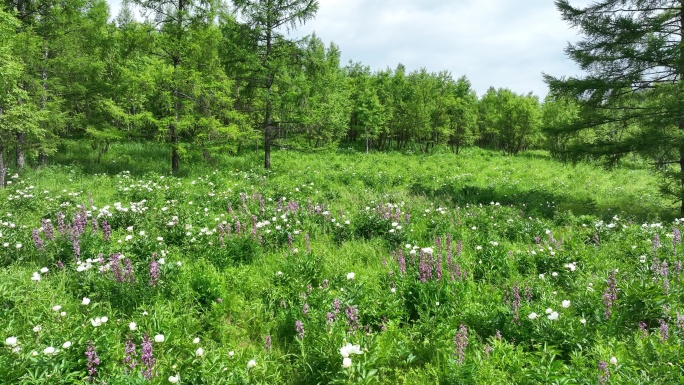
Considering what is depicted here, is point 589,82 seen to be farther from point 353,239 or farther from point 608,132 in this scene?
point 353,239

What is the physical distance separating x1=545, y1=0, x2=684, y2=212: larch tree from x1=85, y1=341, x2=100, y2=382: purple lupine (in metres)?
13.9

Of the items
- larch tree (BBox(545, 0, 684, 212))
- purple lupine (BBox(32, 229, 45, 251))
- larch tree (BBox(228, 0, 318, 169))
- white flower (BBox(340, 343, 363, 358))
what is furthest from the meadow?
larch tree (BBox(228, 0, 318, 169))

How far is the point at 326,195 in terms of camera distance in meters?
A: 11.5

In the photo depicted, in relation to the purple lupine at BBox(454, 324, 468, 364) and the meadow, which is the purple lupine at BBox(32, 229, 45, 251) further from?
the purple lupine at BBox(454, 324, 468, 364)

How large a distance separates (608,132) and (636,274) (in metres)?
9.34

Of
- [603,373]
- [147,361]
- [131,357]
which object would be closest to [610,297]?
[603,373]

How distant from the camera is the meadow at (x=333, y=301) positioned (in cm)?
327

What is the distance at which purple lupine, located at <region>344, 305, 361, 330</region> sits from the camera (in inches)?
151

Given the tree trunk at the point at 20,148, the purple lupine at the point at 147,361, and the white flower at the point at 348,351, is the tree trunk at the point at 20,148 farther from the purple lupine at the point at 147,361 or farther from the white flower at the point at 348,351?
the white flower at the point at 348,351

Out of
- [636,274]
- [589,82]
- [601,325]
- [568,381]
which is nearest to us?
[568,381]

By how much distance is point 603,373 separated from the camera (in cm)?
296

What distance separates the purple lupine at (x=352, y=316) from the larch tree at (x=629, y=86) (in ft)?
37.6

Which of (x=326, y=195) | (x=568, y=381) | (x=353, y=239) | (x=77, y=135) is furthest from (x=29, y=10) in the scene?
(x=568, y=381)

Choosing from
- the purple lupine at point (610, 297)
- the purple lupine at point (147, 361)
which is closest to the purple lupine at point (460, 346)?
the purple lupine at point (610, 297)
